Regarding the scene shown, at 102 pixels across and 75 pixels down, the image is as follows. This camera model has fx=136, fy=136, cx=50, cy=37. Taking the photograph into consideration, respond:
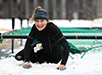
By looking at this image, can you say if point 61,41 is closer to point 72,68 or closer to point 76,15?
point 72,68

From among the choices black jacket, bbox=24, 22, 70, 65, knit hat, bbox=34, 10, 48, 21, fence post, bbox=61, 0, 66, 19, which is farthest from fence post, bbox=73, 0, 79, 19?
knit hat, bbox=34, 10, 48, 21

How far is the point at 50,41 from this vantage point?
6.66 feet

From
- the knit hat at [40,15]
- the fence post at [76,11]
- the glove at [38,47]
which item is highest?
the fence post at [76,11]

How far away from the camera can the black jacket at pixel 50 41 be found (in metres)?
1.85

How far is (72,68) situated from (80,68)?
0.37ft

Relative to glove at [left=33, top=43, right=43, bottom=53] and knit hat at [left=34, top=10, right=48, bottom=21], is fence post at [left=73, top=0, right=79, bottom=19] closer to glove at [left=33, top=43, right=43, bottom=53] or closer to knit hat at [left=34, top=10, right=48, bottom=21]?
glove at [left=33, top=43, right=43, bottom=53]

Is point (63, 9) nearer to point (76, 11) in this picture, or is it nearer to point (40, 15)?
point (76, 11)

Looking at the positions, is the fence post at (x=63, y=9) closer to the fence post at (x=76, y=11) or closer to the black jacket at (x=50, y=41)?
the fence post at (x=76, y=11)

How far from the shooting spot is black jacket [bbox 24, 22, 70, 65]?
1848 millimetres

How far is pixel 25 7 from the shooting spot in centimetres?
1598

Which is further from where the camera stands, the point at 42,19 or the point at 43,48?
the point at 43,48

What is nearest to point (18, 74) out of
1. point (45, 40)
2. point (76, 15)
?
point (45, 40)

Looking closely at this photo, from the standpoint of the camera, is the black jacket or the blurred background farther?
the blurred background

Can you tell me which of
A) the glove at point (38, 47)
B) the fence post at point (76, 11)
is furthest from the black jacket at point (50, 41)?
the fence post at point (76, 11)
